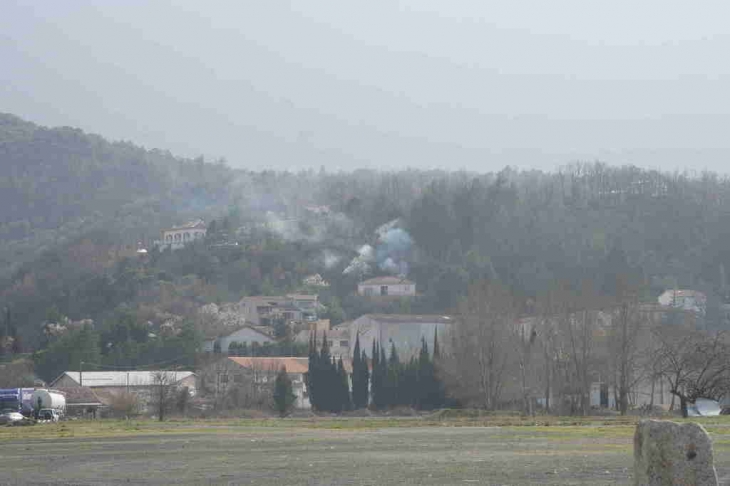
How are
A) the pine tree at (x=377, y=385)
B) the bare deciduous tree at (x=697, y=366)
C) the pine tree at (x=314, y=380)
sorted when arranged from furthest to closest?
the pine tree at (x=314, y=380), the pine tree at (x=377, y=385), the bare deciduous tree at (x=697, y=366)

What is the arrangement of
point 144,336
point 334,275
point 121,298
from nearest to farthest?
1. point 144,336
2. point 121,298
3. point 334,275

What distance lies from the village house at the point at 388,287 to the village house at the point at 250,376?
44424 millimetres

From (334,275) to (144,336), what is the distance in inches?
2094

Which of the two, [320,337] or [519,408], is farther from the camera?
[320,337]

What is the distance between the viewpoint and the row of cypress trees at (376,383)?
98062mm

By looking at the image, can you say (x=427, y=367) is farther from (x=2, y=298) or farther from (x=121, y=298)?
(x=2, y=298)

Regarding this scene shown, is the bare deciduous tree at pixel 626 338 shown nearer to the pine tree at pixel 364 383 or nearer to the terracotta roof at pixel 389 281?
the pine tree at pixel 364 383

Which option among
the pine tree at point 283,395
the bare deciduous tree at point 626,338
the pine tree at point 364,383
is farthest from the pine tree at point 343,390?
the bare deciduous tree at point 626,338

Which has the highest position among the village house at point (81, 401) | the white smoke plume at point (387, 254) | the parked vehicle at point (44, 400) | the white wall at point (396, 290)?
the white smoke plume at point (387, 254)

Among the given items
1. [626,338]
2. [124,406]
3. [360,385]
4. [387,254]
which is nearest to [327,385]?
[360,385]

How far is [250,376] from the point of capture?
106 metres

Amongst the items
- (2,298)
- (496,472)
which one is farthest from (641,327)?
(2,298)

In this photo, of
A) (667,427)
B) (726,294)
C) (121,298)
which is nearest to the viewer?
(667,427)

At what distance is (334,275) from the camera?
17838 centimetres
